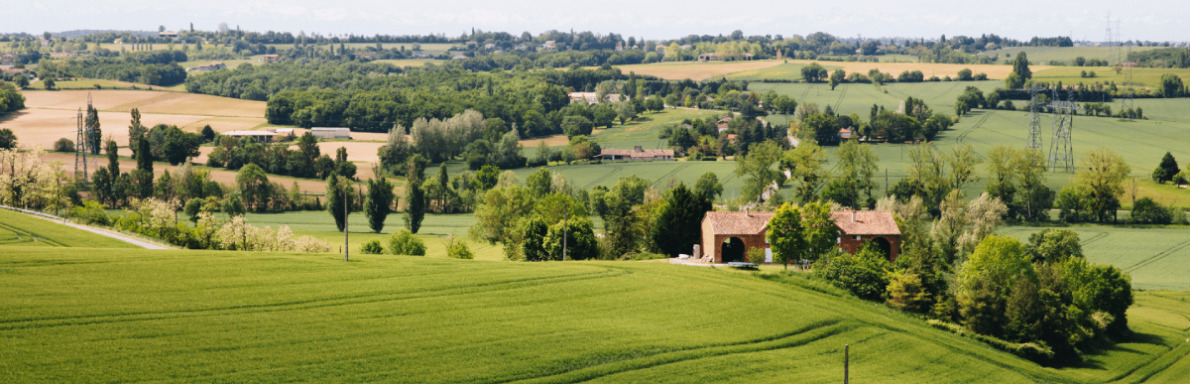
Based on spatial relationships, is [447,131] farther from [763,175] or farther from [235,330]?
[235,330]

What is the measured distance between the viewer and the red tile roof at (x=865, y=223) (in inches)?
3088

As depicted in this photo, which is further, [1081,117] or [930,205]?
[1081,117]

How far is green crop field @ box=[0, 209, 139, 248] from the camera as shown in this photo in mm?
61750

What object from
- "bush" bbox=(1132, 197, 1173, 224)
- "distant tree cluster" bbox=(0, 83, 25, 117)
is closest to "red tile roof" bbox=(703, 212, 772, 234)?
"bush" bbox=(1132, 197, 1173, 224)

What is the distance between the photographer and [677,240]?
3118 inches

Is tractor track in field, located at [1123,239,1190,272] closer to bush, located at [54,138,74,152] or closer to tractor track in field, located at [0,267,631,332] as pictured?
tractor track in field, located at [0,267,631,332]

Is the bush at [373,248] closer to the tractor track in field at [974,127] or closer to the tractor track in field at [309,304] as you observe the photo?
the tractor track in field at [309,304]

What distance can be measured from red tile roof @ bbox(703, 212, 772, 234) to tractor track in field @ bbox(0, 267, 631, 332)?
51.3ft

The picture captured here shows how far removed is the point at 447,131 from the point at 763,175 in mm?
59768

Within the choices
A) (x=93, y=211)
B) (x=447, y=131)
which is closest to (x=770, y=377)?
(x=93, y=211)

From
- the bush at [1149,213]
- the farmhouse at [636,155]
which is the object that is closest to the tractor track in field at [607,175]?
the farmhouse at [636,155]

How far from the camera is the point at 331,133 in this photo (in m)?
170

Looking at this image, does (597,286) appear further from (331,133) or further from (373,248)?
(331,133)

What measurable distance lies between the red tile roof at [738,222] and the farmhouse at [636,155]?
2785 inches
